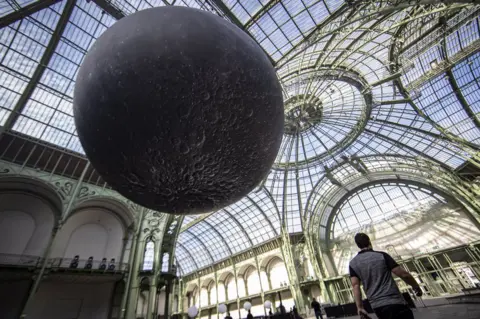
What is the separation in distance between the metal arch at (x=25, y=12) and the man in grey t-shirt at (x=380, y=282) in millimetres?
17427

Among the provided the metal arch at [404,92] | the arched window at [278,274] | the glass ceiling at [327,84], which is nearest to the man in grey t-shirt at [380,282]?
the glass ceiling at [327,84]

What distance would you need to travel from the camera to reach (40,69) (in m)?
14.3

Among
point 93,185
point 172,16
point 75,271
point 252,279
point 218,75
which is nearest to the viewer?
point 218,75

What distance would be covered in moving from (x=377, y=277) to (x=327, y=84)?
20309mm

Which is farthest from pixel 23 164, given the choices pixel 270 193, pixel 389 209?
pixel 389 209

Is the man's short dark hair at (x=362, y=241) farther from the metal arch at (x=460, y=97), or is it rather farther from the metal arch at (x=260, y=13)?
the metal arch at (x=460, y=97)

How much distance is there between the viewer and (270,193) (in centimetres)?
2922

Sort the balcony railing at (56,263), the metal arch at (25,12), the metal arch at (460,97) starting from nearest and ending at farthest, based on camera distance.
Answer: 1. the metal arch at (25,12)
2. the balcony railing at (56,263)
3. the metal arch at (460,97)

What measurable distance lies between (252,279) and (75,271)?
2534cm

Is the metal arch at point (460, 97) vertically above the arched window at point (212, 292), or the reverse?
the metal arch at point (460, 97)

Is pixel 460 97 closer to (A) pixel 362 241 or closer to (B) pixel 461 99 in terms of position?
(B) pixel 461 99

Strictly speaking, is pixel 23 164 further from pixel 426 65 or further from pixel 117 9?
pixel 426 65

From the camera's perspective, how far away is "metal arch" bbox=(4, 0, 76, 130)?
13.3m

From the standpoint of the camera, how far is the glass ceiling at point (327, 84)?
13375mm
